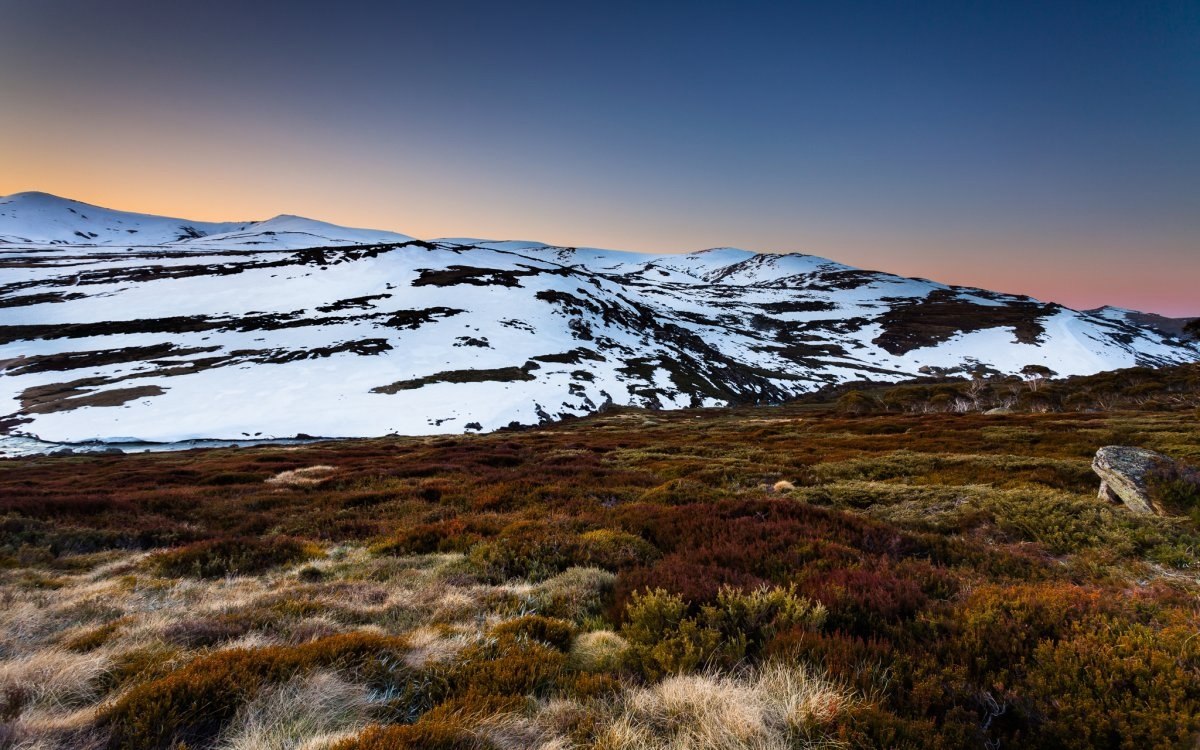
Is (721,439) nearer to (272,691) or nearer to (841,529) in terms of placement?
(841,529)

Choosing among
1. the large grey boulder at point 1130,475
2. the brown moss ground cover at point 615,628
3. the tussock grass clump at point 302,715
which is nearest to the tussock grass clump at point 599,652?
the brown moss ground cover at point 615,628

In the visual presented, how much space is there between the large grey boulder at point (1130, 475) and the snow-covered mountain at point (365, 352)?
59691mm

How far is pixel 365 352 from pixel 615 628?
88.5 metres

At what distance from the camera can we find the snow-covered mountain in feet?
213

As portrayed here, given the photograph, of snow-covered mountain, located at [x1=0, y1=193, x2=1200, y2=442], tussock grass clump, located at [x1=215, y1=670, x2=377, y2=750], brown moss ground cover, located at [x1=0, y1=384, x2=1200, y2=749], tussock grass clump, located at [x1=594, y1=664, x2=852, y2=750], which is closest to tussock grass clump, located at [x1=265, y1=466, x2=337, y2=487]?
brown moss ground cover, located at [x1=0, y1=384, x2=1200, y2=749]

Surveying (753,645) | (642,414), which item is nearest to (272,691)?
(753,645)

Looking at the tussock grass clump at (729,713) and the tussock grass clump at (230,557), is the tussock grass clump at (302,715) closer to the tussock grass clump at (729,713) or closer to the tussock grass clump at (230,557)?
the tussock grass clump at (729,713)

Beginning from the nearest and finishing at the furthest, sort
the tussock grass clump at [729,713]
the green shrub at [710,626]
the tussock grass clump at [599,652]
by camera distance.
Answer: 1. the tussock grass clump at [729,713]
2. the green shrub at [710,626]
3. the tussock grass clump at [599,652]

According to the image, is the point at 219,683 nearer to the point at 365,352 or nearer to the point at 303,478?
the point at 303,478

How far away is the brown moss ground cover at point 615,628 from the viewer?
4.04m

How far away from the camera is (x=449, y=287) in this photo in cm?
12081

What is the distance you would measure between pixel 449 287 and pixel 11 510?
366 feet

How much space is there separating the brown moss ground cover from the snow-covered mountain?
54.9 meters

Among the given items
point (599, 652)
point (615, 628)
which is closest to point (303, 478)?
point (615, 628)
